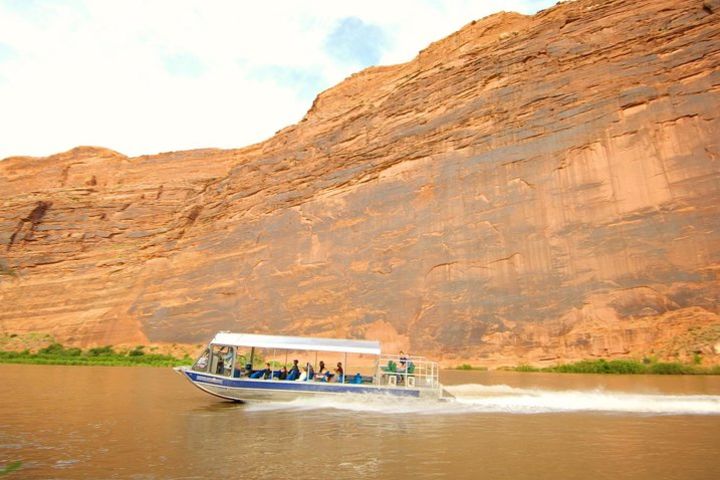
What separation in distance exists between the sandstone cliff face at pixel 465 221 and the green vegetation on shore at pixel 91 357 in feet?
5.57

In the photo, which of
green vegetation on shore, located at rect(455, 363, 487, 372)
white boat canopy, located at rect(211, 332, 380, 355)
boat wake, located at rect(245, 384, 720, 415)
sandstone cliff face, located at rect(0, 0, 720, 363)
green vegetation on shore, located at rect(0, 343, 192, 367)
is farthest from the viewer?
green vegetation on shore, located at rect(0, 343, 192, 367)

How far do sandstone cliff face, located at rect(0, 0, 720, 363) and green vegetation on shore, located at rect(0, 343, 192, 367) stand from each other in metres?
1.70

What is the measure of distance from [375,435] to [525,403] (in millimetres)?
5544

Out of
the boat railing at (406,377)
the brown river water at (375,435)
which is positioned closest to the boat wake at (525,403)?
the brown river water at (375,435)

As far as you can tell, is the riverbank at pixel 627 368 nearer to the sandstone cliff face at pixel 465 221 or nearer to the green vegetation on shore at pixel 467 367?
the sandstone cliff face at pixel 465 221

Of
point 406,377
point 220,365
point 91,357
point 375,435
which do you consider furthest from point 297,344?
point 91,357

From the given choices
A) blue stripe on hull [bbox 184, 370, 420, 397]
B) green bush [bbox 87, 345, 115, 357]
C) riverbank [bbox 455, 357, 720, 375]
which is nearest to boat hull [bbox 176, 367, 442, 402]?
blue stripe on hull [bbox 184, 370, 420, 397]

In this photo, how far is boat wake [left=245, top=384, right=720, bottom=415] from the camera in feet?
43.5

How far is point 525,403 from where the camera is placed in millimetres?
14398

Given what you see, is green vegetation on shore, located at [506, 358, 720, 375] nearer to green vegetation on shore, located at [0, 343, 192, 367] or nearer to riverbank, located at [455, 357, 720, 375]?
riverbank, located at [455, 357, 720, 375]

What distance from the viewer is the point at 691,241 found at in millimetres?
25266

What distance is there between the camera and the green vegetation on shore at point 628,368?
2188 cm

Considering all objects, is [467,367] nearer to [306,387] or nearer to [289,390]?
[306,387]

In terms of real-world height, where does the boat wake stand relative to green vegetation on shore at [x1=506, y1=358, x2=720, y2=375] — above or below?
below
